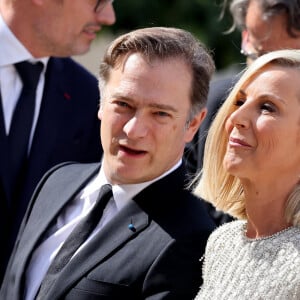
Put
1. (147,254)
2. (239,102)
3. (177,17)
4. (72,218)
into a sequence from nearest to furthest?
(239,102) < (147,254) < (72,218) < (177,17)

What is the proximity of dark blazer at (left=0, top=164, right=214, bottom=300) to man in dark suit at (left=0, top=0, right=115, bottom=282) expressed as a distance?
3.05ft

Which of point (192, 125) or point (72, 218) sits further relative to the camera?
point (72, 218)

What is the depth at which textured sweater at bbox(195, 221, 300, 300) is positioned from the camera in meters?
2.87

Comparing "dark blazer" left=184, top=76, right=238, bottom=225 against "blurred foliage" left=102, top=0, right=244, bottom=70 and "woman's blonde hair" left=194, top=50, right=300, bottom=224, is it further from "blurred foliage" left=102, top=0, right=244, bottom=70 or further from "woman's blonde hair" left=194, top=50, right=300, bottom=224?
"blurred foliage" left=102, top=0, right=244, bottom=70

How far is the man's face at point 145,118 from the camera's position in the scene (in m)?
3.43

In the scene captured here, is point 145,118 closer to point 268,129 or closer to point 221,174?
point 221,174

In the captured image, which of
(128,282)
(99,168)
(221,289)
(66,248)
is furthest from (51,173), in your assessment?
(221,289)

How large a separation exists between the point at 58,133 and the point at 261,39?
108 centimetres

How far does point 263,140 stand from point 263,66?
261mm

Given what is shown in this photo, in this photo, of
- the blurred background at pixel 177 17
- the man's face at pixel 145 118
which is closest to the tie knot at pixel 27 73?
the man's face at pixel 145 118

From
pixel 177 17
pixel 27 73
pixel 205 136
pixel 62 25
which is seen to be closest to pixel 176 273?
pixel 205 136

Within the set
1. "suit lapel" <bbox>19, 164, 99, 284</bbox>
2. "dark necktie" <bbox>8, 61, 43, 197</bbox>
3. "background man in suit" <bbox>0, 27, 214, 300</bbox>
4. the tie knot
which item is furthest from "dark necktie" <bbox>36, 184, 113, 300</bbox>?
the tie knot

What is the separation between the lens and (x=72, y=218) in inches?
145

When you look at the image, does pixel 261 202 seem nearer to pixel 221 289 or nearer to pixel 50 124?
pixel 221 289
